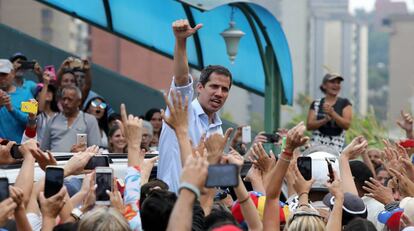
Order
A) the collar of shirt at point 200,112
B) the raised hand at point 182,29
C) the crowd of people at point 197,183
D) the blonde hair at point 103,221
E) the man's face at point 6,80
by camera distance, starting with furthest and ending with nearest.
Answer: the man's face at point 6,80, the collar of shirt at point 200,112, the raised hand at point 182,29, the crowd of people at point 197,183, the blonde hair at point 103,221

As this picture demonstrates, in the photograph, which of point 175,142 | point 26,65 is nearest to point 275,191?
point 175,142

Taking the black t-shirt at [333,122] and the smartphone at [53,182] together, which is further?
the black t-shirt at [333,122]

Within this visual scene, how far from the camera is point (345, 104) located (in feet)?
48.9

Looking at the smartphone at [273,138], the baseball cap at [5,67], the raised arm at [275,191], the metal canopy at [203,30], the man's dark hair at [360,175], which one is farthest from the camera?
the metal canopy at [203,30]

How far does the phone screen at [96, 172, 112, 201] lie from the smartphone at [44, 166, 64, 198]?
0.31 m

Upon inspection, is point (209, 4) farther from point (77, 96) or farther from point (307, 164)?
point (307, 164)

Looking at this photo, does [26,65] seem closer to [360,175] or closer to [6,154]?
[360,175]

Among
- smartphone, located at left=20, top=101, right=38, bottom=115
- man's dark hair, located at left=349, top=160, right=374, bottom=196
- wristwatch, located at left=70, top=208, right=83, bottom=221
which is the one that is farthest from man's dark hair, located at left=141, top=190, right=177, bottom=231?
smartphone, located at left=20, top=101, right=38, bottom=115

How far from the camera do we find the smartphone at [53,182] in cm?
727

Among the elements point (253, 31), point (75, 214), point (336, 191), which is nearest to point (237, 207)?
point (336, 191)

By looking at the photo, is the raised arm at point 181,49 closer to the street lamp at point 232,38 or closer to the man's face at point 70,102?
the man's face at point 70,102

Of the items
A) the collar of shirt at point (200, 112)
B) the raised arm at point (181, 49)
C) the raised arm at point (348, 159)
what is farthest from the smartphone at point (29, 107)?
the raised arm at point (348, 159)

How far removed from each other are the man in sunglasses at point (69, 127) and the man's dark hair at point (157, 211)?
517cm

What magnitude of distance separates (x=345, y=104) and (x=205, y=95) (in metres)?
5.82
